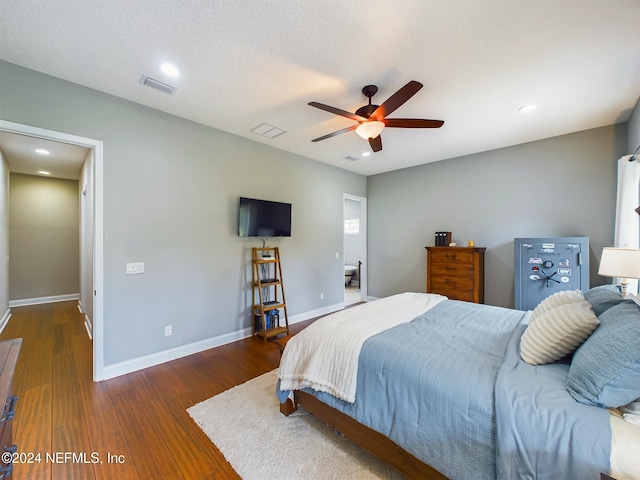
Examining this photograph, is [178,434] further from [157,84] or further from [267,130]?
[267,130]

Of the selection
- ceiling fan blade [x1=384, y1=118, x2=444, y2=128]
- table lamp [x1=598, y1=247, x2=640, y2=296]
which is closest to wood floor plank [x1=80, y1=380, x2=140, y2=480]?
ceiling fan blade [x1=384, y1=118, x2=444, y2=128]

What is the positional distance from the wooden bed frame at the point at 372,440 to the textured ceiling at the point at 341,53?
8.47 ft

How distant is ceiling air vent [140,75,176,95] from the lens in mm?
2398

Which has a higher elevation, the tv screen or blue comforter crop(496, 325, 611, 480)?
the tv screen

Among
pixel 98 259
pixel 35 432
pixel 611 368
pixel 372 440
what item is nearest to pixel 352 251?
pixel 98 259

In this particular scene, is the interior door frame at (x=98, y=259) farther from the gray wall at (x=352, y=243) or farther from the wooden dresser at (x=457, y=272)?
the gray wall at (x=352, y=243)

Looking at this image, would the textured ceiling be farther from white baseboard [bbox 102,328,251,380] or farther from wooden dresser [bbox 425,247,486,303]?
white baseboard [bbox 102,328,251,380]

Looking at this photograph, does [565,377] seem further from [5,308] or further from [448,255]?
[5,308]

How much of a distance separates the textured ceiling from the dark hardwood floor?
2.82 meters

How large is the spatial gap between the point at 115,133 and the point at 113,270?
54.7 inches

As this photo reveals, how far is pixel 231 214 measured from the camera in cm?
364

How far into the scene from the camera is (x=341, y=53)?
2.04 metres

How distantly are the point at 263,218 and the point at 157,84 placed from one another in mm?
1896

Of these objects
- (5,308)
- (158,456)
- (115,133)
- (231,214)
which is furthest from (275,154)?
(5,308)
